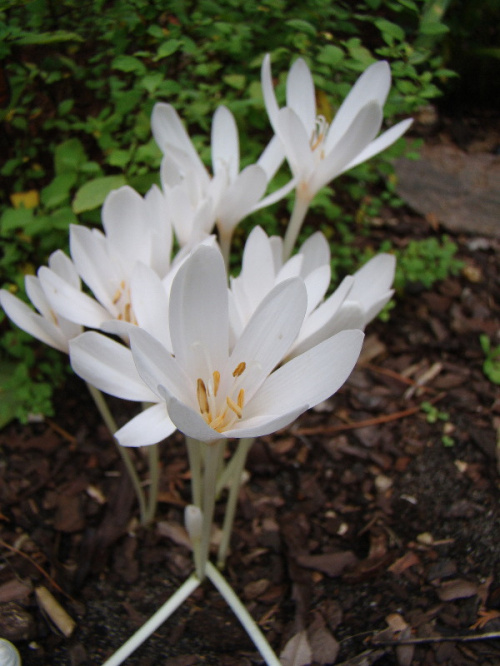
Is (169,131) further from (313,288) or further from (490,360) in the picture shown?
(490,360)

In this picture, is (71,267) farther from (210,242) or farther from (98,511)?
(98,511)

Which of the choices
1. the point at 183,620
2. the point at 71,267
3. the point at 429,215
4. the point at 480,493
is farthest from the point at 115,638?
the point at 429,215

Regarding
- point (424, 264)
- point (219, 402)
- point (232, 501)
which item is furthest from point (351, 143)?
point (424, 264)

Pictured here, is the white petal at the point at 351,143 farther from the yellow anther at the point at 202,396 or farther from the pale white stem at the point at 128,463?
the pale white stem at the point at 128,463

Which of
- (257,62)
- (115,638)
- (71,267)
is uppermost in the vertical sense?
(257,62)

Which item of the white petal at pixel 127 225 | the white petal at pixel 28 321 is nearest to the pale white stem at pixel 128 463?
the white petal at pixel 28 321

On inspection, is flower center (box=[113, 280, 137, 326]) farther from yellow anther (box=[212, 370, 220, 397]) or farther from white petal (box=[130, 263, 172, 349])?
yellow anther (box=[212, 370, 220, 397])
